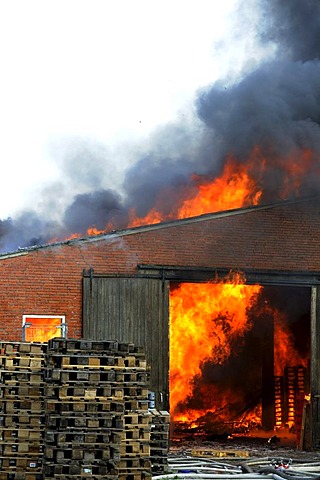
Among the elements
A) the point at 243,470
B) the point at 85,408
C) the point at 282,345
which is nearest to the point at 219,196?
the point at 282,345

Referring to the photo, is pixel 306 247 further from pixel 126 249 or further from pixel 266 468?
pixel 266 468

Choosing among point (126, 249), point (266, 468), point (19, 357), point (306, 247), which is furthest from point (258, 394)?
point (19, 357)

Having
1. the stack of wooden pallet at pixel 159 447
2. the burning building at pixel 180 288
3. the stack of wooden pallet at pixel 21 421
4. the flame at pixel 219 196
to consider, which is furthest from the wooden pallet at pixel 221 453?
the flame at pixel 219 196

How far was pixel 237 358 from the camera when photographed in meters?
30.2

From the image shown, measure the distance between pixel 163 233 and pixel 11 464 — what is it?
31.4 ft

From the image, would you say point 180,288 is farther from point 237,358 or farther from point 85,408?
point 85,408

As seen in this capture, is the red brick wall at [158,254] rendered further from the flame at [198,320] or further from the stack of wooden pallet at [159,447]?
the stack of wooden pallet at [159,447]

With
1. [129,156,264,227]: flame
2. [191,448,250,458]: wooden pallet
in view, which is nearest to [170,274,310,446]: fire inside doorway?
[129,156,264,227]: flame

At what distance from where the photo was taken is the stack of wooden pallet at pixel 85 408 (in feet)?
46.7

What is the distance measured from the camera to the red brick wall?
2247 centimetres

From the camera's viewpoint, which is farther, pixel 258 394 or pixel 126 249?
pixel 258 394

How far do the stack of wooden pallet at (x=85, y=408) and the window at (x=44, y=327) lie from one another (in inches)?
292

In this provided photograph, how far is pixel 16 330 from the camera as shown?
22250 mm

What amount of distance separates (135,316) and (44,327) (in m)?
2.51
